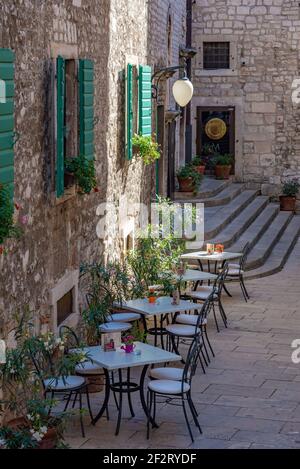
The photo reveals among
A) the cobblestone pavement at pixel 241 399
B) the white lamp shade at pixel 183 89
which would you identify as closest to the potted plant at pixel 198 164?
the white lamp shade at pixel 183 89

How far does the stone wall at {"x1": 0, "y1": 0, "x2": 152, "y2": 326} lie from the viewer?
7637mm

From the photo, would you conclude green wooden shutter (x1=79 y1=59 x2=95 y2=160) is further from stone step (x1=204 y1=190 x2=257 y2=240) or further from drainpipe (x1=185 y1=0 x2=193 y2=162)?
drainpipe (x1=185 y1=0 x2=193 y2=162)

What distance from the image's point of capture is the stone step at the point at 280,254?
608 inches

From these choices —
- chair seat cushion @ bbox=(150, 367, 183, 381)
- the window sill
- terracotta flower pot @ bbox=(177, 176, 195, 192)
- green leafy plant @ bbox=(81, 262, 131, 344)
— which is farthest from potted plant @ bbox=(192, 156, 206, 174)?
chair seat cushion @ bbox=(150, 367, 183, 381)

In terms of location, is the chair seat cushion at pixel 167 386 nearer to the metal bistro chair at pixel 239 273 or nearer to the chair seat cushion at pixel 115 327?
the chair seat cushion at pixel 115 327

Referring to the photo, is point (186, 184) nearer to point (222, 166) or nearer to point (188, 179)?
point (188, 179)

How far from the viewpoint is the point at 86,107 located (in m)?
9.61

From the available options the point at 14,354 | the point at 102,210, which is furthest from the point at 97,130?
the point at 14,354

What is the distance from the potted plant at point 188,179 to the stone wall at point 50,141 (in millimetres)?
6023

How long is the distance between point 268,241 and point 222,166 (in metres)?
4.20

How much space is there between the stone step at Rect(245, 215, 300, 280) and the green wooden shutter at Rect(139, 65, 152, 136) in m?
3.16
